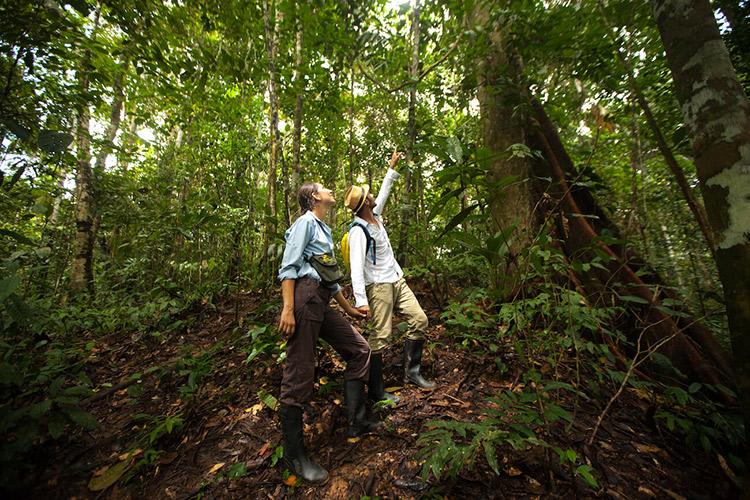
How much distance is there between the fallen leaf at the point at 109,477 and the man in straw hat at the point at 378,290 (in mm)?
2015

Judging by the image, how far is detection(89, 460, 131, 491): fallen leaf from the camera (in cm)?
230

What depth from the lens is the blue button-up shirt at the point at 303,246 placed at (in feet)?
7.49

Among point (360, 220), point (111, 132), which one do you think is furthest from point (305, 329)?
point (111, 132)

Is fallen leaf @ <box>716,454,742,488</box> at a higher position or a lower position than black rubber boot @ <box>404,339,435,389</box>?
lower

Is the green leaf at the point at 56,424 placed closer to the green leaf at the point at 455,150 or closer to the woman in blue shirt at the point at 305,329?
the woman in blue shirt at the point at 305,329

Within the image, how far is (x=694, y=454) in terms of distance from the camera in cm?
227

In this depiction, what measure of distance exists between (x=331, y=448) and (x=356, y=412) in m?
0.33

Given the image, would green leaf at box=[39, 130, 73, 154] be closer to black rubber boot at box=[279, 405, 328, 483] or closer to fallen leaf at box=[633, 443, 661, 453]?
black rubber boot at box=[279, 405, 328, 483]

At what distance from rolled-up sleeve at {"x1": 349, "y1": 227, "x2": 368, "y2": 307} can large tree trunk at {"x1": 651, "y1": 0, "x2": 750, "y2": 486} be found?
221cm

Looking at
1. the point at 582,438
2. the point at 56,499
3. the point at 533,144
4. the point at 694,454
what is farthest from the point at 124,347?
the point at 533,144

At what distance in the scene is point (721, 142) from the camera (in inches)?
64.6

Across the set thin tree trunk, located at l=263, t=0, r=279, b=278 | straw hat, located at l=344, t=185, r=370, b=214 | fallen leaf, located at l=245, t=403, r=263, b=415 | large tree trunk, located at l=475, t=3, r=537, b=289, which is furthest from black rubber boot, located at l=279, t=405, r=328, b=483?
large tree trunk, located at l=475, t=3, r=537, b=289

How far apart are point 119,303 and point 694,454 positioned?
781 cm

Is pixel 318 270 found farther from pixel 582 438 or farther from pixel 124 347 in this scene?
pixel 124 347
